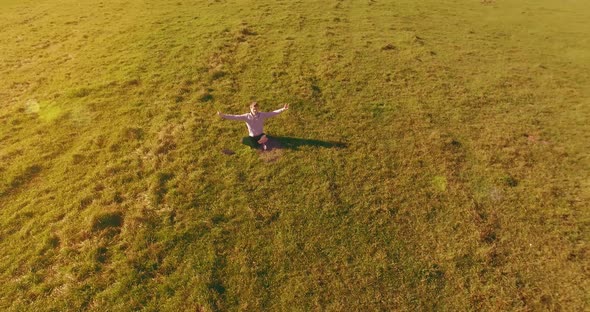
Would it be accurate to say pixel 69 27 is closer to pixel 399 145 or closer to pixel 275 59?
pixel 275 59

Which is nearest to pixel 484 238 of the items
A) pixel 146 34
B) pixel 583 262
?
pixel 583 262

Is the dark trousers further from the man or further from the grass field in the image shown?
the grass field

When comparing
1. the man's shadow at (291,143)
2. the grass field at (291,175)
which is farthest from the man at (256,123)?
the grass field at (291,175)

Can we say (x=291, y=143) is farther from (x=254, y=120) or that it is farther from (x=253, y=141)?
(x=254, y=120)

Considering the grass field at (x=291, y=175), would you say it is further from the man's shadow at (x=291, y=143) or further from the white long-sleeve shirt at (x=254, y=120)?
the white long-sleeve shirt at (x=254, y=120)

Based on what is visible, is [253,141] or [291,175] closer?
[291,175]

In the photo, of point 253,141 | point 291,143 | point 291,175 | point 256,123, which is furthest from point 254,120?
point 291,175
